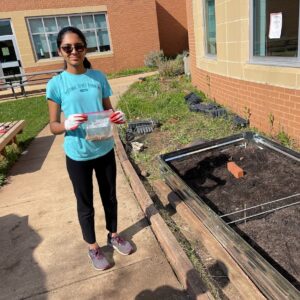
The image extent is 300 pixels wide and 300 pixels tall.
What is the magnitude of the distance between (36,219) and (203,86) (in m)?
5.67

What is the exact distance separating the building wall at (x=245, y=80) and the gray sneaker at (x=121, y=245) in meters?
2.93

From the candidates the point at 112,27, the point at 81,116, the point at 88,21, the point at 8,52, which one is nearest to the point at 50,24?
the point at 88,21

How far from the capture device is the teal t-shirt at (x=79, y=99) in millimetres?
2395

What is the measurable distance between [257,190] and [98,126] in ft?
6.40

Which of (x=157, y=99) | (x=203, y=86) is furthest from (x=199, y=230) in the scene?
(x=157, y=99)

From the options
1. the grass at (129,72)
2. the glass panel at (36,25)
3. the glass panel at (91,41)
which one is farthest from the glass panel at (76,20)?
the grass at (129,72)

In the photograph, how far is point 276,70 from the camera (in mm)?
4672

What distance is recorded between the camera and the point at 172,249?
2.81 m

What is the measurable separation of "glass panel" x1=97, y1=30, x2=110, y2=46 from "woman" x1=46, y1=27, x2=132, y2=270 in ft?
54.6

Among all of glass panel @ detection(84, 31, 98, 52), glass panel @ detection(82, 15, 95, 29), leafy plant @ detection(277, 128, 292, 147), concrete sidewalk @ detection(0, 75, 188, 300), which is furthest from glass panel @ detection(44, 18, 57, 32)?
leafy plant @ detection(277, 128, 292, 147)

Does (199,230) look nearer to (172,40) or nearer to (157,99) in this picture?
(157,99)

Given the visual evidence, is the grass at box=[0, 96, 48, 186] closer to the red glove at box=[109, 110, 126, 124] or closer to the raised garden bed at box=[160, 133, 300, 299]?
the raised garden bed at box=[160, 133, 300, 299]

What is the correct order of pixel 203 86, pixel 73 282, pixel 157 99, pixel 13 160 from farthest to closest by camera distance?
pixel 157 99 < pixel 203 86 < pixel 13 160 < pixel 73 282

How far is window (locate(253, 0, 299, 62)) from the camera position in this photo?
14.6 ft
